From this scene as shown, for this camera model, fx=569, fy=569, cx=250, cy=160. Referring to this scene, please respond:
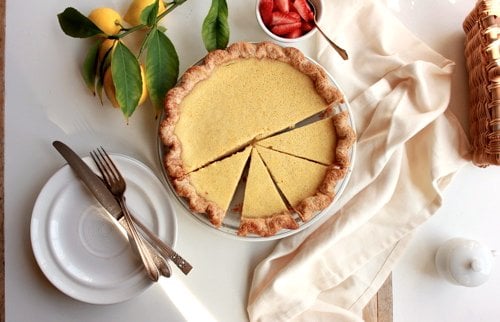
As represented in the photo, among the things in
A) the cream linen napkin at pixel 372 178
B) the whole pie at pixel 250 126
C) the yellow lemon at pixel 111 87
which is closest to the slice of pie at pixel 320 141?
the whole pie at pixel 250 126

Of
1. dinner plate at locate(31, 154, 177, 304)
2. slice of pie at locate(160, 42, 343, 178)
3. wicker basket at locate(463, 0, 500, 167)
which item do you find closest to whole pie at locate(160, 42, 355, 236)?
slice of pie at locate(160, 42, 343, 178)

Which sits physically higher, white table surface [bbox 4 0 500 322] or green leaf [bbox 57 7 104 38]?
green leaf [bbox 57 7 104 38]

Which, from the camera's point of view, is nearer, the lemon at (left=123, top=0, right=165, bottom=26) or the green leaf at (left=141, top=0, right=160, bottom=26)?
the green leaf at (left=141, top=0, right=160, bottom=26)

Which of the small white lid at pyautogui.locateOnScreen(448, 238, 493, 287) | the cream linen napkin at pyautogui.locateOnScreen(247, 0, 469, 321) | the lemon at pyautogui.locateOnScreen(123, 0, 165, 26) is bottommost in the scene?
the small white lid at pyautogui.locateOnScreen(448, 238, 493, 287)

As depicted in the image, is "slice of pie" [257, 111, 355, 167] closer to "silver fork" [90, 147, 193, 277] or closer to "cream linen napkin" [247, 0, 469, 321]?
"cream linen napkin" [247, 0, 469, 321]

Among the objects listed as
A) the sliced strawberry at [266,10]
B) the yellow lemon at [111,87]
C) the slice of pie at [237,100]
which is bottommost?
the slice of pie at [237,100]

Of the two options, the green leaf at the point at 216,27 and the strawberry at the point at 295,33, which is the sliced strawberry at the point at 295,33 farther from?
the green leaf at the point at 216,27

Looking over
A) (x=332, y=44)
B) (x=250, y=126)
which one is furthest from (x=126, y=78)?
(x=332, y=44)
